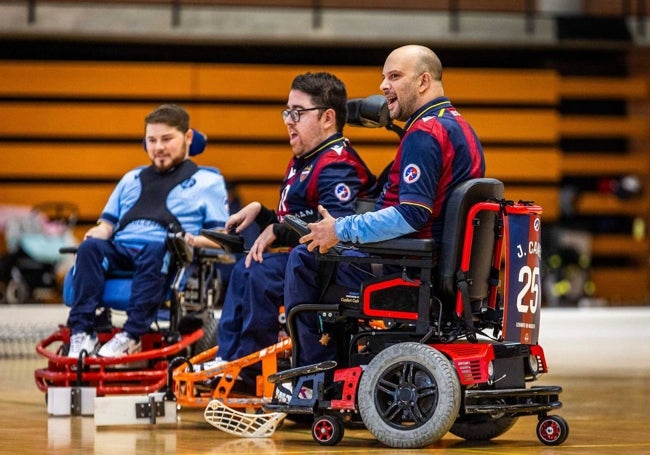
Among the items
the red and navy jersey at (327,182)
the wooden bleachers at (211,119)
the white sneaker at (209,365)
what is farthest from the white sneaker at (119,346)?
the wooden bleachers at (211,119)

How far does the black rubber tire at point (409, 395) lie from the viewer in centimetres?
332

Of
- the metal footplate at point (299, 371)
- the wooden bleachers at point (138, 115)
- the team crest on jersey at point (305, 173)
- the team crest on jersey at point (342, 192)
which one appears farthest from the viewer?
the wooden bleachers at point (138, 115)

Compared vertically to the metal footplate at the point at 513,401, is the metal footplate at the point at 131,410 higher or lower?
lower

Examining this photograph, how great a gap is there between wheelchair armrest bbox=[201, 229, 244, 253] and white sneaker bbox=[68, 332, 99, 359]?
0.75m

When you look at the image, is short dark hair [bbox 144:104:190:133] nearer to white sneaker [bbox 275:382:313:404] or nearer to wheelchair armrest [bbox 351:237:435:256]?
white sneaker [bbox 275:382:313:404]

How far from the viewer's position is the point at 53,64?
11.5m

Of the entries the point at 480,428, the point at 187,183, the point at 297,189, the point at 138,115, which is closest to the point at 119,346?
the point at 187,183

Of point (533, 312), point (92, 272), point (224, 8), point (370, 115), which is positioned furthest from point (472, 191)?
point (224, 8)

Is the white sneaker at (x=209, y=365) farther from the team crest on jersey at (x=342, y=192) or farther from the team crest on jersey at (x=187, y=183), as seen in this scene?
the team crest on jersey at (x=187, y=183)

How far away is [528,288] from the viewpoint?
138 inches

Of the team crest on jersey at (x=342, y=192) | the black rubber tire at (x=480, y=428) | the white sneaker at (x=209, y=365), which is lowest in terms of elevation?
the black rubber tire at (x=480, y=428)

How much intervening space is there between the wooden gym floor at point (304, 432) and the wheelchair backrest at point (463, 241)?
0.45 m

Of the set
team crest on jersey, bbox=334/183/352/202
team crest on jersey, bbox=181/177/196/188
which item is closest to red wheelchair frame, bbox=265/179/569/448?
team crest on jersey, bbox=334/183/352/202

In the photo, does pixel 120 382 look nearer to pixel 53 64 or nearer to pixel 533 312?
pixel 533 312
